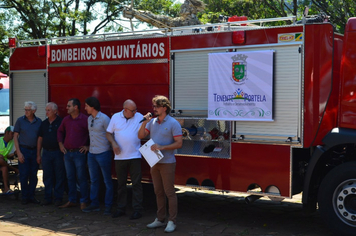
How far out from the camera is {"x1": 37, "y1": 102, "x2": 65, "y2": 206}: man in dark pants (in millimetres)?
8273

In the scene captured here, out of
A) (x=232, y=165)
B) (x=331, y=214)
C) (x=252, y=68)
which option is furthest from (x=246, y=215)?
(x=252, y=68)

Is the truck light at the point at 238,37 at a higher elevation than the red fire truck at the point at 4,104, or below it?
higher

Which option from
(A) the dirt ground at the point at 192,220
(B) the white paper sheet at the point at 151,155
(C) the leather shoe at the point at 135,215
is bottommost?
(A) the dirt ground at the point at 192,220

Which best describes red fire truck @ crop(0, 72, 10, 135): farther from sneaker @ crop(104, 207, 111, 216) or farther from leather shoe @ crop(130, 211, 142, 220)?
leather shoe @ crop(130, 211, 142, 220)

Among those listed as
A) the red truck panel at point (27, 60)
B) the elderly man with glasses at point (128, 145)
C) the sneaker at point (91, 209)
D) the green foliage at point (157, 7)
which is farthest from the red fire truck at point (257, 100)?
the green foliage at point (157, 7)

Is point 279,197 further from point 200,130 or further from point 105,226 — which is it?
point 105,226

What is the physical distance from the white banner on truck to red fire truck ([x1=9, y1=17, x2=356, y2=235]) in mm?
14

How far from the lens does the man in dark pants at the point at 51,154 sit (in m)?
8.27

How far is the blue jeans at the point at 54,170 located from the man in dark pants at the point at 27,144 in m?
0.23

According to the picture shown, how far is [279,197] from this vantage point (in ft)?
20.6

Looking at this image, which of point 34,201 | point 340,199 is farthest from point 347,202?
point 34,201

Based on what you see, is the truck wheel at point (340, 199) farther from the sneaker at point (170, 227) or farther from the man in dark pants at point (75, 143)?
the man in dark pants at point (75, 143)

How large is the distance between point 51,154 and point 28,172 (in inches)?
24.3

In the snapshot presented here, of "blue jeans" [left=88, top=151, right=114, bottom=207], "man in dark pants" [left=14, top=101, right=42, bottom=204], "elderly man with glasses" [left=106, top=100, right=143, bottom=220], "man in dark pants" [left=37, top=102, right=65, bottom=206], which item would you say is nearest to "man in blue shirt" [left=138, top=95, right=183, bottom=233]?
"elderly man with glasses" [left=106, top=100, right=143, bottom=220]
